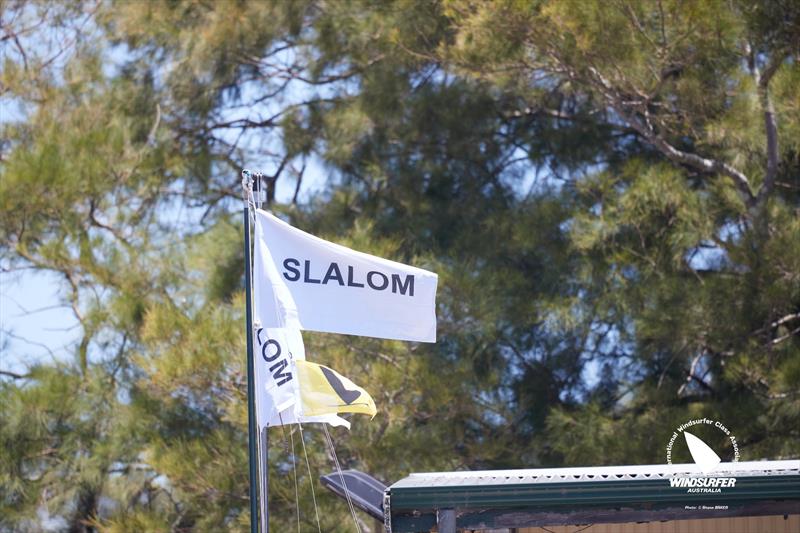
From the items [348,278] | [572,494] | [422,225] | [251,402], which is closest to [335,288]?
[348,278]

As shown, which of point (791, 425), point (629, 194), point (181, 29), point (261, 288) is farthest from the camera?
point (181, 29)

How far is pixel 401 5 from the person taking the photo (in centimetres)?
1028

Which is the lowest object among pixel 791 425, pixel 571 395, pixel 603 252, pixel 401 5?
pixel 791 425

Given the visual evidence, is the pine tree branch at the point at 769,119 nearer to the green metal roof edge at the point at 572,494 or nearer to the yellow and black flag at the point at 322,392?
the green metal roof edge at the point at 572,494

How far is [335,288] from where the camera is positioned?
17.3 feet

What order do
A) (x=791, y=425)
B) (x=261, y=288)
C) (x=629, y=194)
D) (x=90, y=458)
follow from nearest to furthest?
(x=261, y=288) → (x=791, y=425) → (x=629, y=194) → (x=90, y=458)

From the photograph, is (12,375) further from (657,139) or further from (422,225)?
(657,139)

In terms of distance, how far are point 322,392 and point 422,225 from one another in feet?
18.6

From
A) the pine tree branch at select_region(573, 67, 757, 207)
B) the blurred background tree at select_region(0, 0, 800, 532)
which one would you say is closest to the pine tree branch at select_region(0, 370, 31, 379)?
the blurred background tree at select_region(0, 0, 800, 532)

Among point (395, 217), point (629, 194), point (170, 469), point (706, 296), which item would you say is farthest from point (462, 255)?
point (170, 469)

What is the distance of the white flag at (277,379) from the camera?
5043 millimetres

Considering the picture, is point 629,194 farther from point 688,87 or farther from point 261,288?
point 261,288

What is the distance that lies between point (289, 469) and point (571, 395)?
257 centimetres

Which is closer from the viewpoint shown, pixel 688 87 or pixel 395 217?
pixel 688 87
